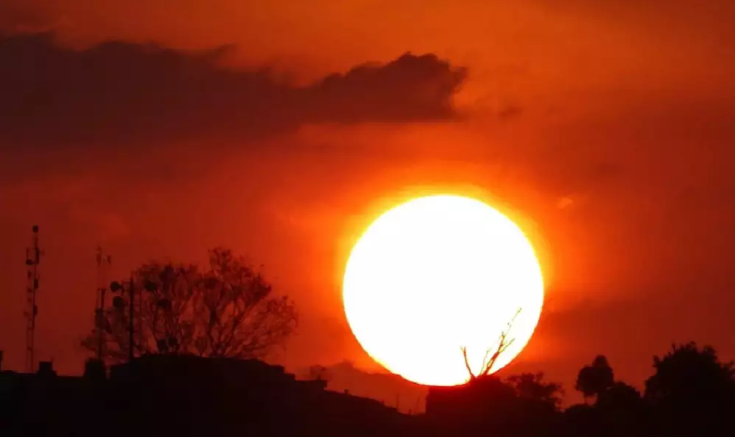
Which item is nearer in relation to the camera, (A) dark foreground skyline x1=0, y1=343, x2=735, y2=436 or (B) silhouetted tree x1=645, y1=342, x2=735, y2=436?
(A) dark foreground skyline x1=0, y1=343, x2=735, y2=436

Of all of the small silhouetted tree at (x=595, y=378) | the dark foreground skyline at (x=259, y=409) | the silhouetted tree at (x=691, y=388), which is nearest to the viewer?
the dark foreground skyline at (x=259, y=409)

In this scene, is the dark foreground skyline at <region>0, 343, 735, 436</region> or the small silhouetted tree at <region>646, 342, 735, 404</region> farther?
the small silhouetted tree at <region>646, 342, 735, 404</region>

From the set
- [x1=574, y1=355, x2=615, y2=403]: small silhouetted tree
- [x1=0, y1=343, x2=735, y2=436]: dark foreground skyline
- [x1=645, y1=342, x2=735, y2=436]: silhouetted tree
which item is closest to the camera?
[x1=0, y1=343, x2=735, y2=436]: dark foreground skyline

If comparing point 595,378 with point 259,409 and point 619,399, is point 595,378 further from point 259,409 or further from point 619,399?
point 259,409

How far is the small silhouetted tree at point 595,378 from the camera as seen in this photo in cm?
10119

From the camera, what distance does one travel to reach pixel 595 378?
102 meters

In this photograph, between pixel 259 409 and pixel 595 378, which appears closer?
pixel 259 409

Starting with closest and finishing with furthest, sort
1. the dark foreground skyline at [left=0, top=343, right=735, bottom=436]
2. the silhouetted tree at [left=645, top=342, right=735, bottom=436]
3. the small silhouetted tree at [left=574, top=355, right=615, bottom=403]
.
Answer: the dark foreground skyline at [left=0, top=343, right=735, bottom=436] < the silhouetted tree at [left=645, top=342, right=735, bottom=436] < the small silhouetted tree at [left=574, top=355, right=615, bottom=403]

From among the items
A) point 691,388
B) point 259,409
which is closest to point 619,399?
point 691,388

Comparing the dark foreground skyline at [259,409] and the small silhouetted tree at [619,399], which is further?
the small silhouetted tree at [619,399]

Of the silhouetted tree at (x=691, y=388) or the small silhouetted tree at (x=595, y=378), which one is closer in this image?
the silhouetted tree at (x=691, y=388)

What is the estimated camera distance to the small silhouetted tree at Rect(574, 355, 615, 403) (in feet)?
332

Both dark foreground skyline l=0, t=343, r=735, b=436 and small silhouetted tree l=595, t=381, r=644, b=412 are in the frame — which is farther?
small silhouetted tree l=595, t=381, r=644, b=412

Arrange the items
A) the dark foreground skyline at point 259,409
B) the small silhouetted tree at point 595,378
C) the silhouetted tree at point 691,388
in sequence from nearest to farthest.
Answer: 1. the dark foreground skyline at point 259,409
2. the silhouetted tree at point 691,388
3. the small silhouetted tree at point 595,378
